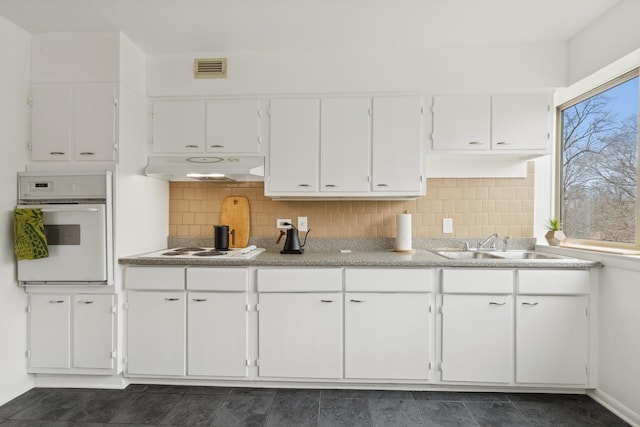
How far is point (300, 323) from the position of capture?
2312 millimetres

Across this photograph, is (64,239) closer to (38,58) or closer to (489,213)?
(38,58)

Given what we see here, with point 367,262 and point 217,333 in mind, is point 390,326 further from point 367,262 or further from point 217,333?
point 217,333

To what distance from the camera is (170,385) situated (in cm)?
242

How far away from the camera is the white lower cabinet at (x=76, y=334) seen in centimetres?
232

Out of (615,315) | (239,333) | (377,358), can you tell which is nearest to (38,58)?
(239,333)

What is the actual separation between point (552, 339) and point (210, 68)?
3184 mm

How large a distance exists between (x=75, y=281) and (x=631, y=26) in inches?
155

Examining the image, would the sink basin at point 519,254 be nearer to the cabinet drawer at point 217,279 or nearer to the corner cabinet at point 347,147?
the corner cabinet at point 347,147

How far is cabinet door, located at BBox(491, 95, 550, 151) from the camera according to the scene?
2.56 m

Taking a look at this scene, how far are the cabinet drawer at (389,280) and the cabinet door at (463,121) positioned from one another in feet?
3.41

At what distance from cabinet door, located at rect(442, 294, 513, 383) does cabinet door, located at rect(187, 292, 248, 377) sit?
55.5 inches

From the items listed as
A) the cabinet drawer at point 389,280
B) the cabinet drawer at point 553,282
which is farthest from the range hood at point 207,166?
the cabinet drawer at point 553,282

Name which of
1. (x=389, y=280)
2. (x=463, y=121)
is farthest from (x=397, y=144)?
(x=389, y=280)

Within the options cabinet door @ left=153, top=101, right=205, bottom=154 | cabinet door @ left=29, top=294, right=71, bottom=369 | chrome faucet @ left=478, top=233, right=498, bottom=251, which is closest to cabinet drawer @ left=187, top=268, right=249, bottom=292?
cabinet door @ left=29, top=294, right=71, bottom=369
